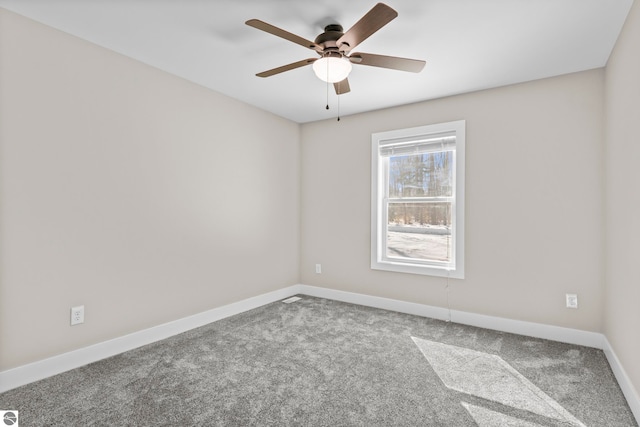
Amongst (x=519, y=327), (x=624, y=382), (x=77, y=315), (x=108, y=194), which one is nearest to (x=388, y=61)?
(x=108, y=194)

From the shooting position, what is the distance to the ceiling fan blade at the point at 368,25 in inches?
66.3

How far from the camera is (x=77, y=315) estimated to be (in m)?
2.46

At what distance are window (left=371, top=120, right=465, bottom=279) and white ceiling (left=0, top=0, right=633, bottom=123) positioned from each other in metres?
0.65

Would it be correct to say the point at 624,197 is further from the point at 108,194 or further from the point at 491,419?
the point at 108,194

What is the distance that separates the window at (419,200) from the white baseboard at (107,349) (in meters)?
1.92

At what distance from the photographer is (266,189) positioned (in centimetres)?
420

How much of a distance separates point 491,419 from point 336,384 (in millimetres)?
940

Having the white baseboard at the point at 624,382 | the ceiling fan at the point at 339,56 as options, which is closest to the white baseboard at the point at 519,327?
the white baseboard at the point at 624,382

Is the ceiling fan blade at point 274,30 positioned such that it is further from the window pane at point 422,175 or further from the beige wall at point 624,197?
the window pane at point 422,175

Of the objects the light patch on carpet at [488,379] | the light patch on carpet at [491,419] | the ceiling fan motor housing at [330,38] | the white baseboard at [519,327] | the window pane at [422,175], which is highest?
the ceiling fan motor housing at [330,38]

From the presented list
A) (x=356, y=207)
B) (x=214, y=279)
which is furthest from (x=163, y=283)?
(x=356, y=207)

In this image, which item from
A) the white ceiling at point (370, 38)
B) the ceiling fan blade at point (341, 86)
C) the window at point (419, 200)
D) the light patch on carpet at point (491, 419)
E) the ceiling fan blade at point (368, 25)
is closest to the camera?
the ceiling fan blade at point (368, 25)

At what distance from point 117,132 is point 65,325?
1532 millimetres

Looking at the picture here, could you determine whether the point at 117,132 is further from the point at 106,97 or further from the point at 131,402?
the point at 131,402
